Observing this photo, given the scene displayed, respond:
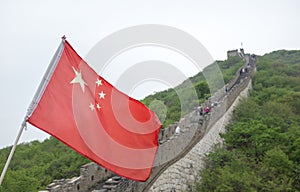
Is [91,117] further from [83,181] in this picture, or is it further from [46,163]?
[46,163]

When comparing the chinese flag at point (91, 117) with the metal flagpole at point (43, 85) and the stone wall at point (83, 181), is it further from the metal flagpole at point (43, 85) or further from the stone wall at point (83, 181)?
the stone wall at point (83, 181)

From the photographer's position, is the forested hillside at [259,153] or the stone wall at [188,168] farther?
the forested hillside at [259,153]

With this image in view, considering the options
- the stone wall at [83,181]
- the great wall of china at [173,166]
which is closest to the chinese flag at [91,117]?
the great wall of china at [173,166]

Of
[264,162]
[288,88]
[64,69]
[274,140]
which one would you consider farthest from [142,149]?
[288,88]

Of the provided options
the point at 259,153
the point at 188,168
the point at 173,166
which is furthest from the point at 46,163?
the point at 259,153

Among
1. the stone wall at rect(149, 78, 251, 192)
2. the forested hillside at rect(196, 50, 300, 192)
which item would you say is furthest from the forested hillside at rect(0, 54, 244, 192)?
the forested hillside at rect(196, 50, 300, 192)
